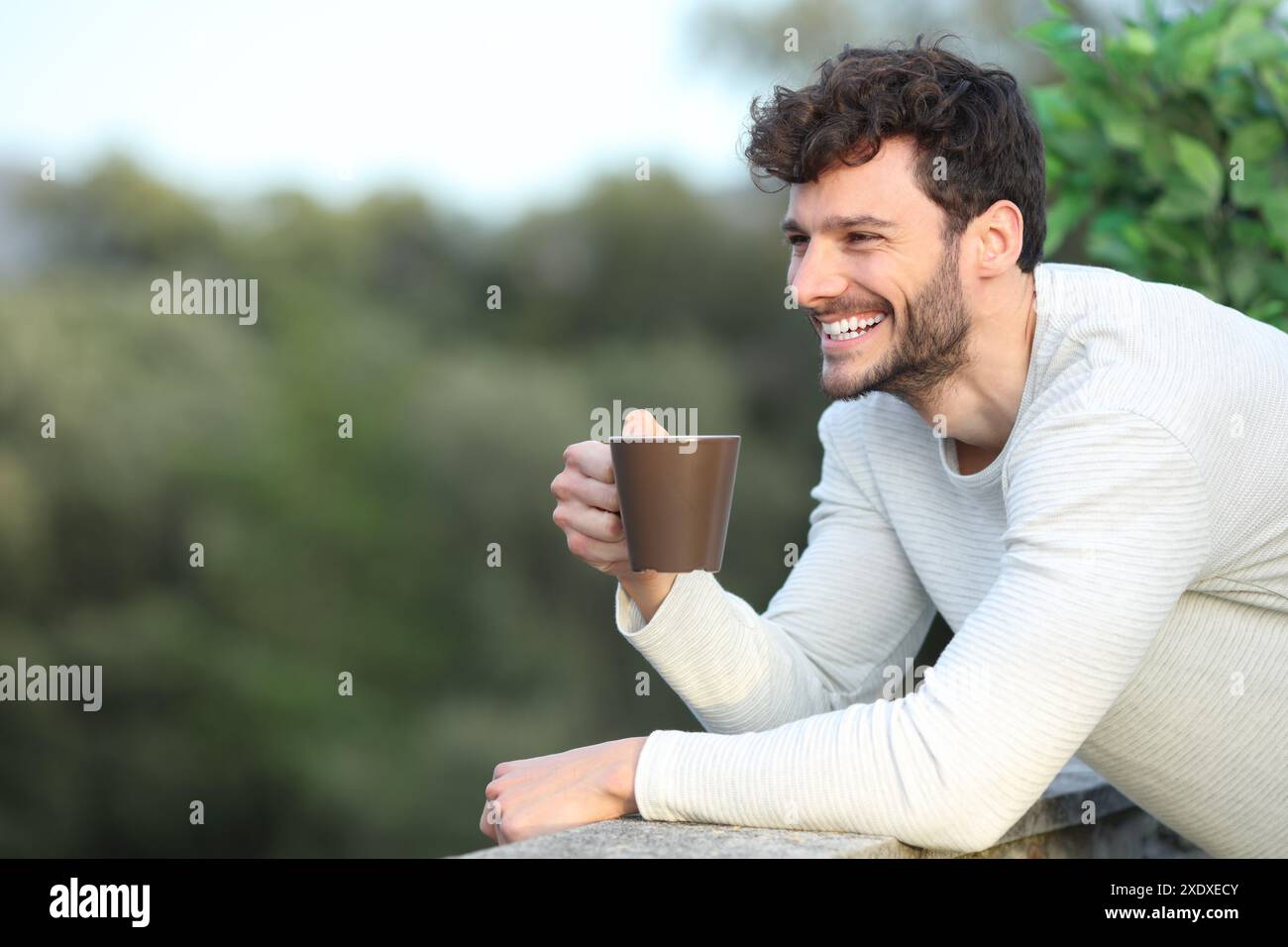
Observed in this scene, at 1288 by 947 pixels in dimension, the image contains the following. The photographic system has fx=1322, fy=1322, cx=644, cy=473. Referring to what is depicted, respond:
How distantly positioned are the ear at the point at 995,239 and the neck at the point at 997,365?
0.03 metres

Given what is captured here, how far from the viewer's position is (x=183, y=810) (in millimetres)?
10953

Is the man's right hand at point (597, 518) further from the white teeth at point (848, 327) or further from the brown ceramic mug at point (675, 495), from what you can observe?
the white teeth at point (848, 327)

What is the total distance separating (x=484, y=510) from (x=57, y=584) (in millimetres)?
3670

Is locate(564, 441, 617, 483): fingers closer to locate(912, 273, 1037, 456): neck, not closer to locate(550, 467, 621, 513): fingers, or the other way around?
locate(550, 467, 621, 513): fingers

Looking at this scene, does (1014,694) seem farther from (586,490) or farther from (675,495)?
(586,490)

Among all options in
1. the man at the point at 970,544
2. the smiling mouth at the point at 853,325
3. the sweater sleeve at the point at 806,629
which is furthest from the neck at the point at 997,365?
the sweater sleeve at the point at 806,629

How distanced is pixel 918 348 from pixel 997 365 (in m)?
0.10

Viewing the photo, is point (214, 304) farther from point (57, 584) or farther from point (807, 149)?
point (807, 149)

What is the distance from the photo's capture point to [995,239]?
156 centimetres

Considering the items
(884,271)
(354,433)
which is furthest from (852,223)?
(354,433)

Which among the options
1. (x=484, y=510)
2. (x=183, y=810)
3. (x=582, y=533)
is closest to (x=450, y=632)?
(x=484, y=510)

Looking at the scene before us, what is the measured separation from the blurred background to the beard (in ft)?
26.4

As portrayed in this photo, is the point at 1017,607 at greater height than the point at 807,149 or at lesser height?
lesser
